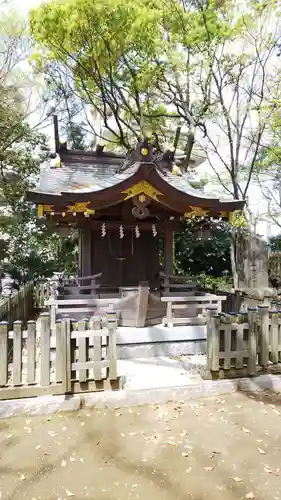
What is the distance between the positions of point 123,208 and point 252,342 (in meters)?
4.80

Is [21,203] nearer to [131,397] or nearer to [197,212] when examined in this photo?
[197,212]

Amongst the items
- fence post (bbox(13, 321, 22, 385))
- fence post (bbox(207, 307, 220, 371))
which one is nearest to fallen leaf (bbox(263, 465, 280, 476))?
fence post (bbox(207, 307, 220, 371))

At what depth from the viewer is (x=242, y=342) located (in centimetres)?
493

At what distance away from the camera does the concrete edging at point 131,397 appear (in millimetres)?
4059

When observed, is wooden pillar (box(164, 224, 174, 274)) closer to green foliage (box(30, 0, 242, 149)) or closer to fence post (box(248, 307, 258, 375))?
fence post (box(248, 307, 258, 375))

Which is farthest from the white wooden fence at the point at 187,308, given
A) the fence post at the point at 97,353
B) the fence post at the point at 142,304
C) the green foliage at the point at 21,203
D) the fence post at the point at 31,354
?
the green foliage at the point at 21,203

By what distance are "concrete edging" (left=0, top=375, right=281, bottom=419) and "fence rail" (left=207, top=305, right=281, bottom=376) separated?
0.19 m

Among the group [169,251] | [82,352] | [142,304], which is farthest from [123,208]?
[82,352]

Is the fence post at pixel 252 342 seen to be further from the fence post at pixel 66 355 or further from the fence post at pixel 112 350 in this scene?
the fence post at pixel 66 355

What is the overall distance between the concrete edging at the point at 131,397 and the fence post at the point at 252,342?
158 mm

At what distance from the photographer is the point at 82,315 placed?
7496 mm

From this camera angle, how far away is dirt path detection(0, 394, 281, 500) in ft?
9.19

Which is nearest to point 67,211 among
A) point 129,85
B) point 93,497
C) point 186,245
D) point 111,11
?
point 93,497

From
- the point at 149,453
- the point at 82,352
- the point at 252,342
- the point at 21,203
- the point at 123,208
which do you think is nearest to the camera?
the point at 149,453
